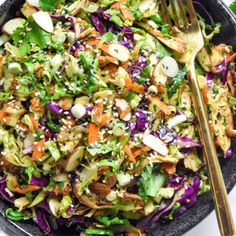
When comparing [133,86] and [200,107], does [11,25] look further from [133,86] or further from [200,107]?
[200,107]

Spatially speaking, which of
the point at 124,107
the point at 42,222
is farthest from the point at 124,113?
the point at 42,222

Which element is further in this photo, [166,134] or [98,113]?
[166,134]

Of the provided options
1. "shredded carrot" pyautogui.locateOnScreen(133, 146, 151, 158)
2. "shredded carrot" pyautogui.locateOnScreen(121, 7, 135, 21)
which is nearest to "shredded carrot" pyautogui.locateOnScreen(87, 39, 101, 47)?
"shredded carrot" pyautogui.locateOnScreen(121, 7, 135, 21)

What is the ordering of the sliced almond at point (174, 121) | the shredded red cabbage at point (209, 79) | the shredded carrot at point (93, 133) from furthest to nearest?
the shredded red cabbage at point (209, 79)
the sliced almond at point (174, 121)
the shredded carrot at point (93, 133)

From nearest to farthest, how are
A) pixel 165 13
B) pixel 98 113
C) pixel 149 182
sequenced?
pixel 98 113, pixel 149 182, pixel 165 13

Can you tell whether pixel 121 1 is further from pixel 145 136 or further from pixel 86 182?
pixel 86 182

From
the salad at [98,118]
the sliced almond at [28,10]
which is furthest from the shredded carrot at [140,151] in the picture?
the sliced almond at [28,10]

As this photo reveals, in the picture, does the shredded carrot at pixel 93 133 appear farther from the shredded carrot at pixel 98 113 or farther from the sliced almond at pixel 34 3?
the sliced almond at pixel 34 3
